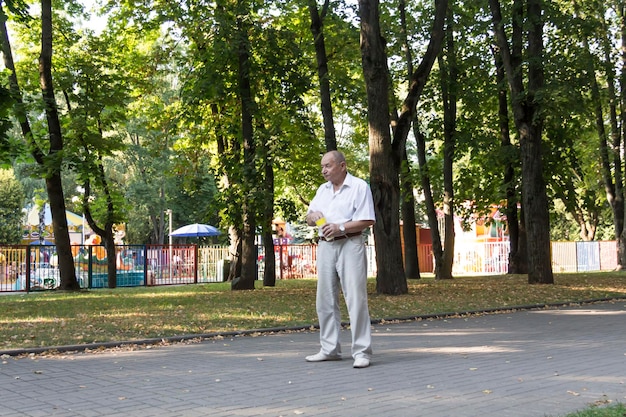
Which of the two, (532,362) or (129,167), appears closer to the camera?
(532,362)

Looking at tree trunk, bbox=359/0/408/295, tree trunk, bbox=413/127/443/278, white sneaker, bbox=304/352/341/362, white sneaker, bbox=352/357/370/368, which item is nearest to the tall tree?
tree trunk, bbox=359/0/408/295

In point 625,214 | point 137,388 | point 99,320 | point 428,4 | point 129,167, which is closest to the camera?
point 137,388

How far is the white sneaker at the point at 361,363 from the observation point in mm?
7410

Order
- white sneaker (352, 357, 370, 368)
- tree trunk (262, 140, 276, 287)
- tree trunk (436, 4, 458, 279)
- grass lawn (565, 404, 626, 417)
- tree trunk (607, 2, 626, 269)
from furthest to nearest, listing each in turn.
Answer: tree trunk (607, 2, 626, 269) < tree trunk (436, 4, 458, 279) < tree trunk (262, 140, 276, 287) < white sneaker (352, 357, 370, 368) < grass lawn (565, 404, 626, 417)

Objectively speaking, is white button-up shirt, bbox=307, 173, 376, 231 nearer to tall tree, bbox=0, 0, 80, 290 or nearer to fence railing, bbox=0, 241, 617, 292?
tall tree, bbox=0, 0, 80, 290

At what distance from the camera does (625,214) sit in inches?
1321

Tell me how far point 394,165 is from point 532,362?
429 inches

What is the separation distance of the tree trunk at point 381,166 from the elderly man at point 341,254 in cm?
997

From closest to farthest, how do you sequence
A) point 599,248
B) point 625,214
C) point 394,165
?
point 394,165
point 625,214
point 599,248

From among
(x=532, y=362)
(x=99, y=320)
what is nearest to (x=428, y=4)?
(x=99, y=320)

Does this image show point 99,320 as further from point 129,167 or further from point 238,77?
point 129,167

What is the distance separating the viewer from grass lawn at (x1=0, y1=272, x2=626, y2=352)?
35.9ft

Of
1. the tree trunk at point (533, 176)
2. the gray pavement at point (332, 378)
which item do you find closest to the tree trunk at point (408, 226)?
the tree trunk at point (533, 176)

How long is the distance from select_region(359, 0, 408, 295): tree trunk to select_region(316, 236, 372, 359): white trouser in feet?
33.0
